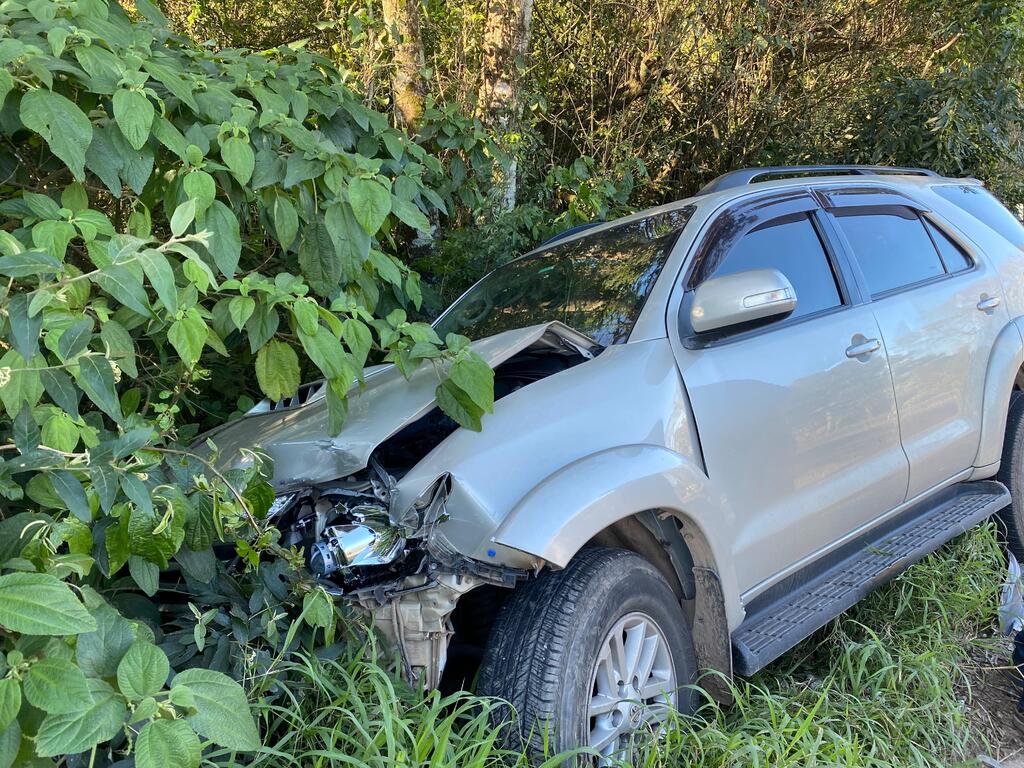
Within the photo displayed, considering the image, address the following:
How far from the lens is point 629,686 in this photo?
7.43 ft

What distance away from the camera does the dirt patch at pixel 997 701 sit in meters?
2.88

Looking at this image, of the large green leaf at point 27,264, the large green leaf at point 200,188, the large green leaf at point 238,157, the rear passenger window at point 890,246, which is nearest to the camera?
the large green leaf at point 27,264

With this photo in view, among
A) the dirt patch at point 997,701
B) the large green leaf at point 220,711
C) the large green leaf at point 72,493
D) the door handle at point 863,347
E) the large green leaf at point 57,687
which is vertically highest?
the large green leaf at point 72,493

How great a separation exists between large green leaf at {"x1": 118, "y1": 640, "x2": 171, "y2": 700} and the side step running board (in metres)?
1.67

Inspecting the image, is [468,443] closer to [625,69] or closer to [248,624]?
[248,624]

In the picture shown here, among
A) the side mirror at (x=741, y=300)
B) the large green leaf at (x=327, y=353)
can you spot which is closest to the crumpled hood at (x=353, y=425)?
the large green leaf at (x=327, y=353)

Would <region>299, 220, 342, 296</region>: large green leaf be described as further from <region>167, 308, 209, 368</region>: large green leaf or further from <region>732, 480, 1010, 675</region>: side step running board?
<region>732, 480, 1010, 675</region>: side step running board

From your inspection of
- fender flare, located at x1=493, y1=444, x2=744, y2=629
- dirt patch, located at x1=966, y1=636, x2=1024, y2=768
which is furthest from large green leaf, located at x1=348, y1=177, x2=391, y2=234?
dirt patch, located at x1=966, y1=636, x2=1024, y2=768

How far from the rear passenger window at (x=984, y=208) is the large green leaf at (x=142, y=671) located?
391cm

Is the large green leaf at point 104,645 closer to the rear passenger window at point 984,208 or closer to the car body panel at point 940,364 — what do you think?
the car body panel at point 940,364

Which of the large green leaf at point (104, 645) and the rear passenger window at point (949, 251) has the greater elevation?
the large green leaf at point (104, 645)

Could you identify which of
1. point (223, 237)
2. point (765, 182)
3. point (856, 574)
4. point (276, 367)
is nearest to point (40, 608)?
point (276, 367)

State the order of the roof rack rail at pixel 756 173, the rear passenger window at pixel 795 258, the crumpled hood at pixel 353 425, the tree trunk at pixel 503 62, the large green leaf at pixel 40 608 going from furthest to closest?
the tree trunk at pixel 503 62, the roof rack rail at pixel 756 173, the rear passenger window at pixel 795 258, the crumpled hood at pixel 353 425, the large green leaf at pixel 40 608

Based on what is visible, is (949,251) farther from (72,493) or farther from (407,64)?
(72,493)
